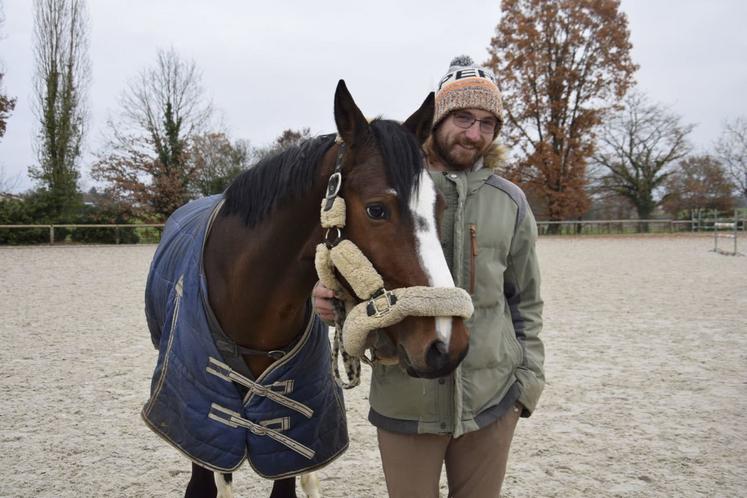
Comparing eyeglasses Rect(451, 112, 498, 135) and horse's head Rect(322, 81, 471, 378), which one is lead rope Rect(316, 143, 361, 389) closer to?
horse's head Rect(322, 81, 471, 378)

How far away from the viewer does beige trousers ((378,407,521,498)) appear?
5.43 feet

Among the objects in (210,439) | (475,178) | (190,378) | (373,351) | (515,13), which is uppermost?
(515,13)

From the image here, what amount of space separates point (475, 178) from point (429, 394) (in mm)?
715

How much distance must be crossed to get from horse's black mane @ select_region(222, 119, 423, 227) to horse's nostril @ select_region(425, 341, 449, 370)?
39 centimetres

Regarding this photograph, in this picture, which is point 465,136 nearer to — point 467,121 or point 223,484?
point 467,121

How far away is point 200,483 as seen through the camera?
2.37 metres

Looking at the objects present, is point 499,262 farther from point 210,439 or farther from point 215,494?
point 215,494

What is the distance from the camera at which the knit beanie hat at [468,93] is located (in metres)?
1.70

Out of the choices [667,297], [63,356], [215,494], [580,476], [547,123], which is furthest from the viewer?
[547,123]

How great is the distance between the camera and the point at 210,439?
199 cm

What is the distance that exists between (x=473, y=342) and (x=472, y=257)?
269 mm

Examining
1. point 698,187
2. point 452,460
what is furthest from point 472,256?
point 698,187

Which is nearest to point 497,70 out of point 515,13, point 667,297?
point 515,13

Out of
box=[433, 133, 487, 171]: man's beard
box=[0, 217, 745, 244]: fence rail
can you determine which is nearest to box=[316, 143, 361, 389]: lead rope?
box=[433, 133, 487, 171]: man's beard
